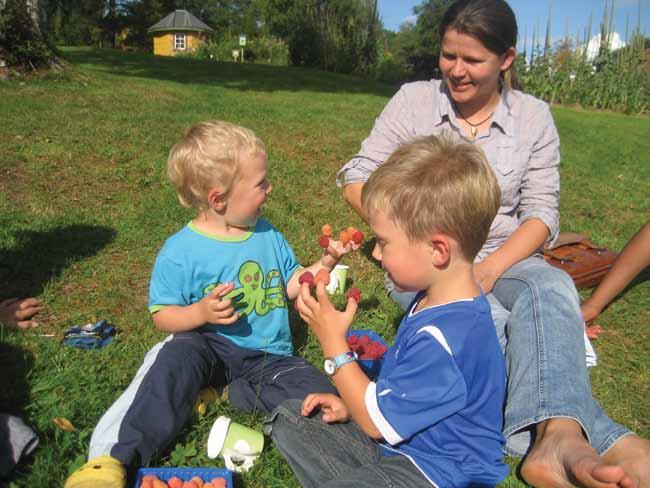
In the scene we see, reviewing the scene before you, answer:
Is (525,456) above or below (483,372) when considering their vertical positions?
below

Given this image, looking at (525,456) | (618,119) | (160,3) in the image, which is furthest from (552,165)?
(160,3)

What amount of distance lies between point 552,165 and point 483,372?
6.04 ft

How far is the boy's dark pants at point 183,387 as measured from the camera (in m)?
2.19

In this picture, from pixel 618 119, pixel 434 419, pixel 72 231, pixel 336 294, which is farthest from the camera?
pixel 618 119

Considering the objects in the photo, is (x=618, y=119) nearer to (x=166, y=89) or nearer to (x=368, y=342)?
(x=166, y=89)

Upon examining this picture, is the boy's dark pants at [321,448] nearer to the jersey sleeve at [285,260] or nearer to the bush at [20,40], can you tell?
the jersey sleeve at [285,260]

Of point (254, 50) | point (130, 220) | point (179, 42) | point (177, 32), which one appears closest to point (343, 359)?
point (130, 220)

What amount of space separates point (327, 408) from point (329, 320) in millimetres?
433

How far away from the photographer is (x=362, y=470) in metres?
2.00

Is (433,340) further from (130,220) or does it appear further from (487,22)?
(130,220)

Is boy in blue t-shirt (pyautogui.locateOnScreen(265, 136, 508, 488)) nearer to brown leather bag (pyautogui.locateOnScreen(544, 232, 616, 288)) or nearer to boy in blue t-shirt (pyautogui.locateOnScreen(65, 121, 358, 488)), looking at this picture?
boy in blue t-shirt (pyautogui.locateOnScreen(65, 121, 358, 488))

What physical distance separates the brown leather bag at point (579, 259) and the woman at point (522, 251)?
1.00 metres

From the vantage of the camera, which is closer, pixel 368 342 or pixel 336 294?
pixel 368 342

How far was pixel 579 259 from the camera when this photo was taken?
4.26 m
